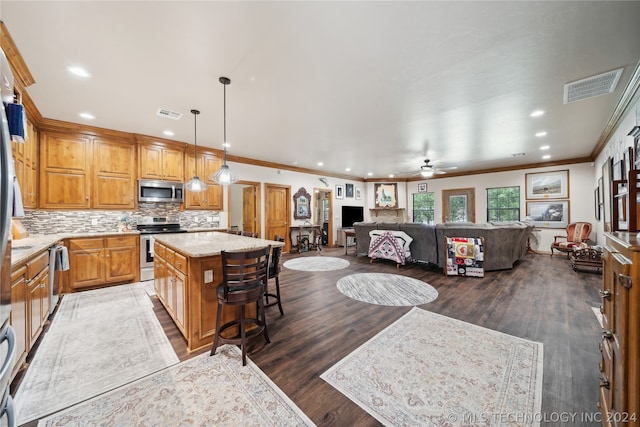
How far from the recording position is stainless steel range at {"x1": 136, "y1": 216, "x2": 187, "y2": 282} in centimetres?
417

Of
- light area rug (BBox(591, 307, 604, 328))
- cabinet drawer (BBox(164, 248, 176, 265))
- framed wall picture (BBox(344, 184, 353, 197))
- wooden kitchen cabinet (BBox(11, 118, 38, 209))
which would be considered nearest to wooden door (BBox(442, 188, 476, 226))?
framed wall picture (BBox(344, 184, 353, 197))

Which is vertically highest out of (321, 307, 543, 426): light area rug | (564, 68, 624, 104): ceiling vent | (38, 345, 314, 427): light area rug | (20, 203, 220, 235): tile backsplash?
(564, 68, 624, 104): ceiling vent

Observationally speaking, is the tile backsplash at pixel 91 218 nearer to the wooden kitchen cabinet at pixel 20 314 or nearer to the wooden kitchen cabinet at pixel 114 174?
the wooden kitchen cabinet at pixel 114 174

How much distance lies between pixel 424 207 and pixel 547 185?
356 centimetres

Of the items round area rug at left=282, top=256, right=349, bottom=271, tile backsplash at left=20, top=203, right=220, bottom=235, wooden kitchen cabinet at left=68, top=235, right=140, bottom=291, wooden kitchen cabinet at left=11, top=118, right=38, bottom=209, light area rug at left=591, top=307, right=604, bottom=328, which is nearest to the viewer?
light area rug at left=591, top=307, right=604, bottom=328

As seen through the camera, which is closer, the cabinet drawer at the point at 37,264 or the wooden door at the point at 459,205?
the cabinet drawer at the point at 37,264

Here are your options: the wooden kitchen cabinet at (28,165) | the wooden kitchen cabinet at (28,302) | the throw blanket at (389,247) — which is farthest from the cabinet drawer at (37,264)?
the throw blanket at (389,247)

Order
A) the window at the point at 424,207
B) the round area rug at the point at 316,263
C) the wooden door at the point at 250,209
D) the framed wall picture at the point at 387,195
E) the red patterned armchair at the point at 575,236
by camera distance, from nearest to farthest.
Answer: the round area rug at the point at 316,263
the red patterned armchair at the point at 575,236
the wooden door at the point at 250,209
the window at the point at 424,207
the framed wall picture at the point at 387,195

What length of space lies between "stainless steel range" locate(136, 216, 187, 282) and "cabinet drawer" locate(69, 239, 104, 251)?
0.56 m

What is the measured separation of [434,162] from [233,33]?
633 centimetres

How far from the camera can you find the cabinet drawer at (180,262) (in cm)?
226

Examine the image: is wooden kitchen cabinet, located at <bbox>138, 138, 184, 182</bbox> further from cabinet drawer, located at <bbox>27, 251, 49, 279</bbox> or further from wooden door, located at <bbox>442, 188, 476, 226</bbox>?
wooden door, located at <bbox>442, 188, 476, 226</bbox>

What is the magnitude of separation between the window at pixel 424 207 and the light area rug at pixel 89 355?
354 inches

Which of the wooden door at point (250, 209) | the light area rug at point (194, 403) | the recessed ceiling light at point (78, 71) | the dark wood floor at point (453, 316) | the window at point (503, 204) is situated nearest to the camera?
the light area rug at point (194, 403)
